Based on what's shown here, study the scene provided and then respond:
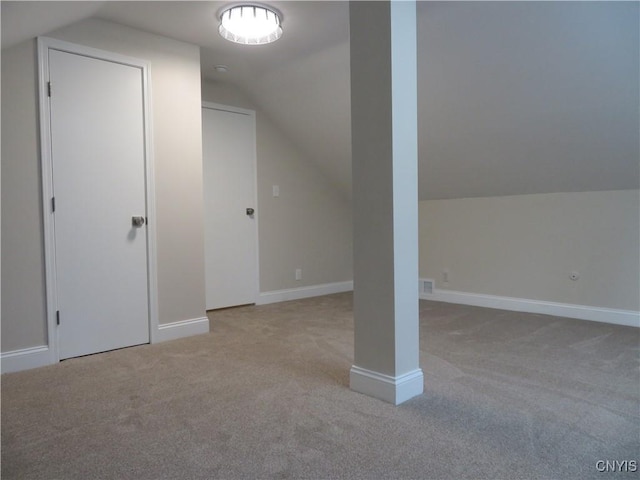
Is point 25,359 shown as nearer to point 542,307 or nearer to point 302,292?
point 302,292

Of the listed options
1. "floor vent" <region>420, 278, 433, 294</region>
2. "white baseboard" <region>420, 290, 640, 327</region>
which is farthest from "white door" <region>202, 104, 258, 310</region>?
"white baseboard" <region>420, 290, 640, 327</region>

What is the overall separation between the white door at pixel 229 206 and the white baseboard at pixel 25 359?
1.61 meters

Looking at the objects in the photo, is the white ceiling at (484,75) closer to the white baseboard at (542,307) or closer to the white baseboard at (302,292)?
the white baseboard at (542,307)

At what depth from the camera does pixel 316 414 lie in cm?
186

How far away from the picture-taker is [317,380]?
2.26 m

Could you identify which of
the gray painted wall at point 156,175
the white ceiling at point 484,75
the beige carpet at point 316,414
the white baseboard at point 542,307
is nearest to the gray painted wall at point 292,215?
the white ceiling at point 484,75

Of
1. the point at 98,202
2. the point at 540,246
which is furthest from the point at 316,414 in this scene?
the point at 540,246

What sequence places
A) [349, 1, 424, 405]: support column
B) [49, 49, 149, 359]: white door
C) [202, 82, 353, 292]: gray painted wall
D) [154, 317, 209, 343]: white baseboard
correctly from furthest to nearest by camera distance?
1. [202, 82, 353, 292]: gray painted wall
2. [154, 317, 209, 343]: white baseboard
3. [49, 49, 149, 359]: white door
4. [349, 1, 424, 405]: support column

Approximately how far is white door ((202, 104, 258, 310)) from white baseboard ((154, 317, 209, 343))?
2.56 feet

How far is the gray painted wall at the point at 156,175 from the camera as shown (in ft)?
8.16

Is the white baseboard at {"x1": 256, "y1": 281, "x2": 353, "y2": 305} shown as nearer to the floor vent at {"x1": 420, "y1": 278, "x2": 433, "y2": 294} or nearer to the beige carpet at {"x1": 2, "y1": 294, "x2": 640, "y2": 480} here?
the floor vent at {"x1": 420, "y1": 278, "x2": 433, "y2": 294}

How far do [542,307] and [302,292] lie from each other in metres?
2.40

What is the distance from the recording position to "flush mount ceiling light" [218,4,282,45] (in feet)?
9.07

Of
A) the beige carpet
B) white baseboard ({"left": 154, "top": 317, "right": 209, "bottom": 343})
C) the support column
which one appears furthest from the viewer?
white baseboard ({"left": 154, "top": 317, "right": 209, "bottom": 343})
